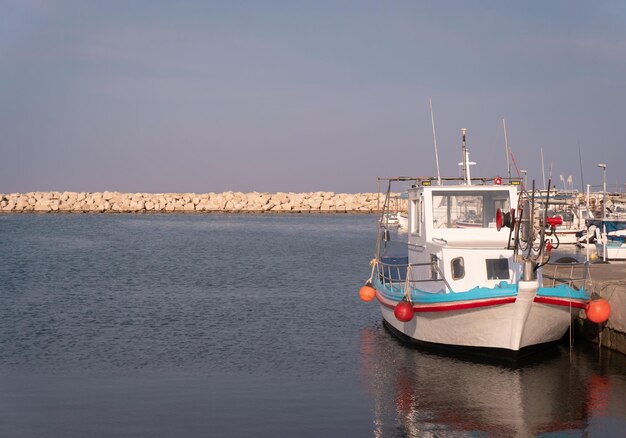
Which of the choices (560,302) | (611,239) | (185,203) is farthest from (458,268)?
(185,203)

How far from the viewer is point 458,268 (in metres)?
17.9

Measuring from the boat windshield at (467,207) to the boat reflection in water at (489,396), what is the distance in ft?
10.3

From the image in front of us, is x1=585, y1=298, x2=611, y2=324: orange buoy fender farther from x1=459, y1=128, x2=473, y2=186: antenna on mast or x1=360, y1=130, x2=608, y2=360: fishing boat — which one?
x1=459, y1=128, x2=473, y2=186: antenna on mast

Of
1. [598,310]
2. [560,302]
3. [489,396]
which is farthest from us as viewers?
[560,302]

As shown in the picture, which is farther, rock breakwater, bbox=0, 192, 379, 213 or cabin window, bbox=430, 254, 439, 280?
rock breakwater, bbox=0, 192, 379, 213

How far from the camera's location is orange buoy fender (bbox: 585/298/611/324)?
650 inches

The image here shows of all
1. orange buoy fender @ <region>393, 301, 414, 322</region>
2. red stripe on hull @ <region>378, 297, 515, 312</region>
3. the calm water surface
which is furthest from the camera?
orange buoy fender @ <region>393, 301, 414, 322</region>

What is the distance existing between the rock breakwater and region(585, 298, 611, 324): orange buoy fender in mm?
95171

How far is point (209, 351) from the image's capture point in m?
19.0

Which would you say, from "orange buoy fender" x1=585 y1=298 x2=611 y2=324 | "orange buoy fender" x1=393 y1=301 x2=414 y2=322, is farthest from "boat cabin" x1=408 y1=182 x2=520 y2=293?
"orange buoy fender" x1=585 y1=298 x2=611 y2=324

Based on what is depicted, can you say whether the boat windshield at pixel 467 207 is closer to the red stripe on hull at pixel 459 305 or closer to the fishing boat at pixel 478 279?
the fishing boat at pixel 478 279

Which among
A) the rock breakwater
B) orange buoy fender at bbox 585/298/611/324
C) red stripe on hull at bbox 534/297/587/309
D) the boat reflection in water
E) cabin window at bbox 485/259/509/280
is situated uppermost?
the rock breakwater

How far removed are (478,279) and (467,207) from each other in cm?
214

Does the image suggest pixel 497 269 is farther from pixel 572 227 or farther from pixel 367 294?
pixel 572 227
